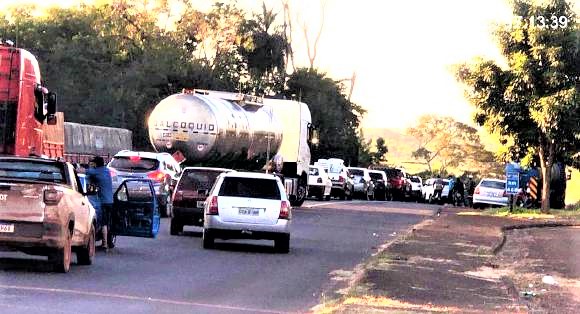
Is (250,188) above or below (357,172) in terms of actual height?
below

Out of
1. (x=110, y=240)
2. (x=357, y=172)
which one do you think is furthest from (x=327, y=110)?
(x=110, y=240)

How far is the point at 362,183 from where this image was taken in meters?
63.1

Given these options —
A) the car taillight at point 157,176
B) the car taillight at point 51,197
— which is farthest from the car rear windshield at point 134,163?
the car taillight at point 51,197

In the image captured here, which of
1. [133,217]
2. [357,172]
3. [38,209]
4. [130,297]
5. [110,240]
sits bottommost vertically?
[130,297]

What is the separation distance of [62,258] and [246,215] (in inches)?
260

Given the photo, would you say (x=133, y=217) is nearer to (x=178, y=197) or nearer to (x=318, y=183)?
(x=178, y=197)

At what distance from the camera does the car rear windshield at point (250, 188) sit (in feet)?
73.0

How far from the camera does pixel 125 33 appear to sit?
7081cm

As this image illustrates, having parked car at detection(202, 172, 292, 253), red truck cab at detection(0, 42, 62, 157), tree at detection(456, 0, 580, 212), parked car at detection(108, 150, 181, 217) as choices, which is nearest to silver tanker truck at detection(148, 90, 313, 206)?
parked car at detection(108, 150, 181, 217)

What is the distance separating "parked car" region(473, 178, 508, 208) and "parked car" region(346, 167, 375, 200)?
12030 mm

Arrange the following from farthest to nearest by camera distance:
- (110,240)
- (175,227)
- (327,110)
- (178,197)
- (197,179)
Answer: (327,110) < (197,179) < (175,227) < (178,197) < (110,240)

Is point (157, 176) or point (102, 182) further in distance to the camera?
point (157, 176)

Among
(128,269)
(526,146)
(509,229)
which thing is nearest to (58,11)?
(526,146)

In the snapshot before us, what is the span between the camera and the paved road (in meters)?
12.9
